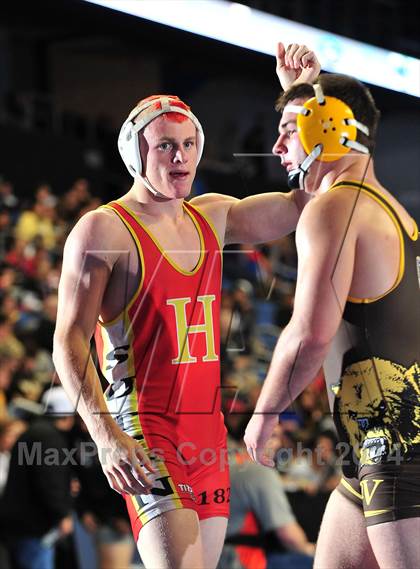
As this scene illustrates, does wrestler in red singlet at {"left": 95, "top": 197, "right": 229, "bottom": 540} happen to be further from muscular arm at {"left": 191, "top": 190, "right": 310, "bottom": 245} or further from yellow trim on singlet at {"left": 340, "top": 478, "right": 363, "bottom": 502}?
yellow trim on singlet at {"left": 340, "top": 478, "right": 363, "bottom": 502}

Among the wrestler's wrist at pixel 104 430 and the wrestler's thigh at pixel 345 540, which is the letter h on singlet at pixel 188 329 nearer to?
the wrestler's wrist at pixel 104 430

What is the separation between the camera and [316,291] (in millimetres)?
3254

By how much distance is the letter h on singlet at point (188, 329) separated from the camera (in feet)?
12.7

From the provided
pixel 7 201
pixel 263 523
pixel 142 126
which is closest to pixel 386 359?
pixel 142 126

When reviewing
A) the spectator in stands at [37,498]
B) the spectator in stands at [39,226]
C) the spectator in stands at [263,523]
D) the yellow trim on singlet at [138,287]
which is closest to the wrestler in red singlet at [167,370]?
the yellow trim on singlet at [138,287]

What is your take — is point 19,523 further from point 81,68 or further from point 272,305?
point 81,68

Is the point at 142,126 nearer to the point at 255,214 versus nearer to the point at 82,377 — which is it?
the point at 255,214

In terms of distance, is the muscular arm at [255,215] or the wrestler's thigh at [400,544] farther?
the muscular arm at [255,215]

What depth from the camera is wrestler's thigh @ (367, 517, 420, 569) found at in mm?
3275

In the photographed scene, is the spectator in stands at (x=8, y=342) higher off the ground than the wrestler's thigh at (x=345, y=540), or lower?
higher

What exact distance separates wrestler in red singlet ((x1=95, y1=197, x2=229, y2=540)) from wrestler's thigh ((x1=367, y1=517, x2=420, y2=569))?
0.75m

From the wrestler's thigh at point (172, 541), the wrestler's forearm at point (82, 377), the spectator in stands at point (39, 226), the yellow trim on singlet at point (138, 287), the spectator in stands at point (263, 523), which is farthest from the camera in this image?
the spectator in stands at point (39, 226)

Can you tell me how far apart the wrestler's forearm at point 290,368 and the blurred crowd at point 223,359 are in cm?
56

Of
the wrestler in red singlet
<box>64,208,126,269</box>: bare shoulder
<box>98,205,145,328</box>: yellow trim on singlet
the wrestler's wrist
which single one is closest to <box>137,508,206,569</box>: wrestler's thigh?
the wrestler in red singlet
